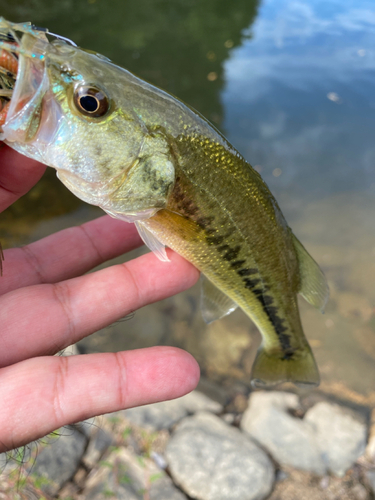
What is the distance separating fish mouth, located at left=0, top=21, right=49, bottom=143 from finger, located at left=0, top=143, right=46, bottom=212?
1.44ft

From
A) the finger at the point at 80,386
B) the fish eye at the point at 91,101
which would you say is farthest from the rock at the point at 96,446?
the fish eye at the point at 91,101

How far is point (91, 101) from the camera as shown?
175cm

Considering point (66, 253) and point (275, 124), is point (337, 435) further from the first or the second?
point (275, 124)

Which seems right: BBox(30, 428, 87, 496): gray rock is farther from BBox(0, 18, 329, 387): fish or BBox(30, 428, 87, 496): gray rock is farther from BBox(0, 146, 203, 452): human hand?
BBox(0, 18, 329, 387): fish

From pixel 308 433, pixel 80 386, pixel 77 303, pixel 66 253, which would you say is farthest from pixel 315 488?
pixel 66 253

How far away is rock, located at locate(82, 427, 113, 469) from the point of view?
10.3 feet

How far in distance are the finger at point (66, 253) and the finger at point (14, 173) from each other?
0.47 m

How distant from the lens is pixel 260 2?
1697 cm

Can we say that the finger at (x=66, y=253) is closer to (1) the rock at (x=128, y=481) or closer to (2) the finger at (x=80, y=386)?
(2) the finger at (x=80, y=386)

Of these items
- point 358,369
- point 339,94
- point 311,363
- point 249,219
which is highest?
point 249,219

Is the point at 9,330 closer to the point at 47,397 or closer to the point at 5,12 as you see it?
the point at 47,397

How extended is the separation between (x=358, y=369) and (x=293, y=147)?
5.08 metres

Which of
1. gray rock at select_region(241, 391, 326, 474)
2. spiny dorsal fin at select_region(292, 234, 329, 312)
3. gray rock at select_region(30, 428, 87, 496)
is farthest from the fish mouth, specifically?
gray rock at select_region(241, 391, 326, 474)

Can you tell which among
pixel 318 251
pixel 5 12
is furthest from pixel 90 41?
pixel 318 251
